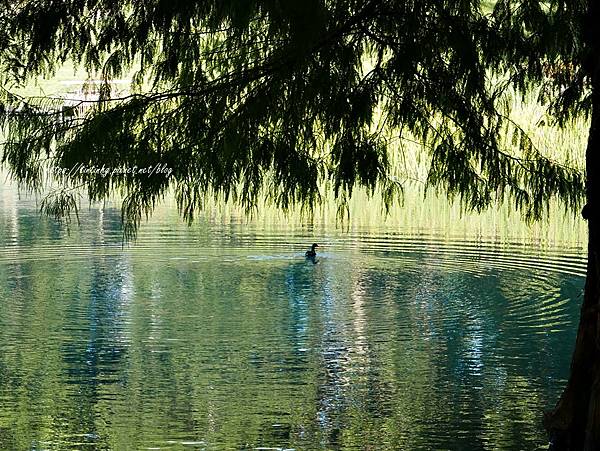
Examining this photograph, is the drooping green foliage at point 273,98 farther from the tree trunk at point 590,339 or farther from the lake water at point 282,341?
the lake water at point 282,341

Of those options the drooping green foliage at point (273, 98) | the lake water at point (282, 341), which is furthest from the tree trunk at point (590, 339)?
the lake water at point (282, 341)

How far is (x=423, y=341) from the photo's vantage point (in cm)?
876

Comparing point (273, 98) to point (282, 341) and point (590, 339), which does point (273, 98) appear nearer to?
point (590, 339)

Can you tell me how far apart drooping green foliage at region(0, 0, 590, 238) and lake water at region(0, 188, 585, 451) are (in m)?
1.90

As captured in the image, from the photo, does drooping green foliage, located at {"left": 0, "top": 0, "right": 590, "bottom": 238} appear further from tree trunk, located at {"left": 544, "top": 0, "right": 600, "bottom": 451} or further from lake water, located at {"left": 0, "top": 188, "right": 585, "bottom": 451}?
lake water, located at {"left": 0, "top": 188, "right": 585, "bottom": 451}

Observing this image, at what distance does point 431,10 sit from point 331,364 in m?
3.82

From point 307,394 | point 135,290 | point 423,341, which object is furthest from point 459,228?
point 307,394

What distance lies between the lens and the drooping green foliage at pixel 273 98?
4.32 meters

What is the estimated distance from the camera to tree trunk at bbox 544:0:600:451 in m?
4.12

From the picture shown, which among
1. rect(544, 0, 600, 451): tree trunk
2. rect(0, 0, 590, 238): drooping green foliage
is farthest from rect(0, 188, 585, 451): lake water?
rect(0, 0, 590, 238): drooping green foliage

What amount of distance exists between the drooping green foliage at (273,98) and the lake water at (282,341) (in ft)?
6.23

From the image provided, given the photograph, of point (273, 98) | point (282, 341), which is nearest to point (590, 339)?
point (273, 98)

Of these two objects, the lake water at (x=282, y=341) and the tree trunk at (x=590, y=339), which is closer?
the tree trunk at (x=590, y=339)

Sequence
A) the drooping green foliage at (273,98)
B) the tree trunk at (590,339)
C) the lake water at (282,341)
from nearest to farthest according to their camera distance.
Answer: the tree trunk at (590,339)
the drooping green foliage at (273,98)
the lake water at (282,341)
